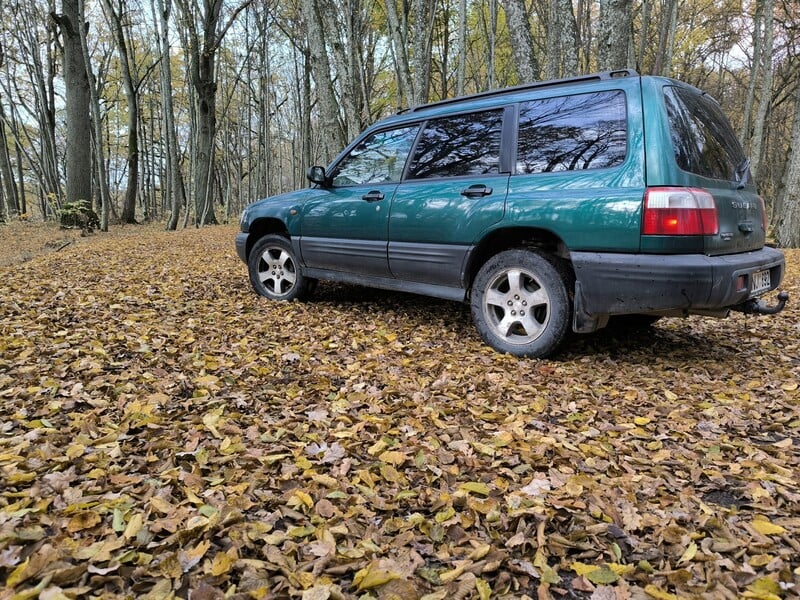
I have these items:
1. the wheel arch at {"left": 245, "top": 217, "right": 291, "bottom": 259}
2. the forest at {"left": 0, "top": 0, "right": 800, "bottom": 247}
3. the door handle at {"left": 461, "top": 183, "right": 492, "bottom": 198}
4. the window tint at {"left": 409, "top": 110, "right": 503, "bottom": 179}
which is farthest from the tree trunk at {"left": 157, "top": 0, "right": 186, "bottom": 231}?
the door handle at {"left": 461, "top": 183, "right": 492, "bottom": 198}

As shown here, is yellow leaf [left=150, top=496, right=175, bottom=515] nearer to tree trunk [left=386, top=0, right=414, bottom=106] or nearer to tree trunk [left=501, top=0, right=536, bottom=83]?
tree trunk [left=501, top=0, right=536, bottom=83]

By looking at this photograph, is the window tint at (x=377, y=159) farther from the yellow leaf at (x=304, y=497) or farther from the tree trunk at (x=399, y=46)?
the tree trunk at (x=399, y=46)

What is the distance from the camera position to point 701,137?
338cm

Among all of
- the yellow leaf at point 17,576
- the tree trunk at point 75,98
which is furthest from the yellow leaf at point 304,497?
the tree trunk at point 75,98

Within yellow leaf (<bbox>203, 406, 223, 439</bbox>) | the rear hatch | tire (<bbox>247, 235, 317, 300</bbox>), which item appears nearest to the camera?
yellow leaf (<bbox>203, 406, 223, 439</bbox>)

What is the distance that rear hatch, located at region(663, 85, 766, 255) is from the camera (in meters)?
3.12

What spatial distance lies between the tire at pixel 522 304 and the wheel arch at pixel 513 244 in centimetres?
11

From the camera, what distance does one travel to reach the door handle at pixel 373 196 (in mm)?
4469

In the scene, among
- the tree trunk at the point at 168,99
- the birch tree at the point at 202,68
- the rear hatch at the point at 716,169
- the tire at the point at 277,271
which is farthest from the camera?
the birch tree at the point at 202,68

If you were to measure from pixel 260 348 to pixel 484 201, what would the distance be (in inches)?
82.6

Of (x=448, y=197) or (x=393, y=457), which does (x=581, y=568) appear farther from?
(x=448, y=197)

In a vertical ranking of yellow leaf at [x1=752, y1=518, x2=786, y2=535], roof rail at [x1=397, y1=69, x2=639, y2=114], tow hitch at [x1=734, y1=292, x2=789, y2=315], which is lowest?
yellow leaf at [x1=752, y1=518, x2=786, y2=535]

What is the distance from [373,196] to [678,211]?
2.49m

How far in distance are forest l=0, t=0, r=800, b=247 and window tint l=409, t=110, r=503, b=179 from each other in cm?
430
